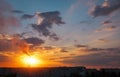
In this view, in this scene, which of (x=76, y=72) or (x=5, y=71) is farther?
(x=76, y=72)

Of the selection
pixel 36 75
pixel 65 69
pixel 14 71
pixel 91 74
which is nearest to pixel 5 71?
pixel 14 71

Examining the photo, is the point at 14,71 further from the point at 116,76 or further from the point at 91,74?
the point at 116,76

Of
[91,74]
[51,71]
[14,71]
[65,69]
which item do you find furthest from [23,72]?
[91,74]

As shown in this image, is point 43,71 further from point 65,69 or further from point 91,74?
point 91,74

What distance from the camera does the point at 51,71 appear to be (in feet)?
289

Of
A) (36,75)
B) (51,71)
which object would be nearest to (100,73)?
(51,71)

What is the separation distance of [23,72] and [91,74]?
24.1 meters

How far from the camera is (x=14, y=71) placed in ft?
277

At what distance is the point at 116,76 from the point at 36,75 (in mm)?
27962

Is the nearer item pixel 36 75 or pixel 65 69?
pixel 36 75

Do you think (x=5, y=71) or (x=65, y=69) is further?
(x=65, y=69)

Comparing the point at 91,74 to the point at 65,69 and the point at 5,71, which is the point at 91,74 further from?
the point at 5,71

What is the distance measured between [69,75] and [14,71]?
19368mm

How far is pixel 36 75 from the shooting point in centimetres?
8538
